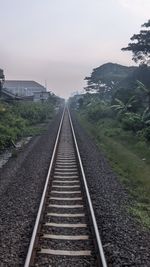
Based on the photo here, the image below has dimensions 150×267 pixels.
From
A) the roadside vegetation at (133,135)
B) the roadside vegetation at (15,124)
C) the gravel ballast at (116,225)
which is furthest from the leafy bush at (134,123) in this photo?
the gravel ballast at (116,225)

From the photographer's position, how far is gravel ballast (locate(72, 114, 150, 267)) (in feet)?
23.7

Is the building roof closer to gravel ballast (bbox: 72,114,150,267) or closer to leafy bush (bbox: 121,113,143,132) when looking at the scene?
leafy bush (bbox: 121,113,143,132)

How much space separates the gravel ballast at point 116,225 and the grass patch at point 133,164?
334 millimetres

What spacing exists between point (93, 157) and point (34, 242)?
11968 mm

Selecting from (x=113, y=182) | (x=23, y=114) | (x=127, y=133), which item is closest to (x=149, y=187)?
(x=113, y=182)

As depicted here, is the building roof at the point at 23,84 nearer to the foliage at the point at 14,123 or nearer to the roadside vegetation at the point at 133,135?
the roadside vegetation at the point at 133,135

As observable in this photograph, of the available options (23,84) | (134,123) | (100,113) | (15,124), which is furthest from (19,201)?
(23,84)

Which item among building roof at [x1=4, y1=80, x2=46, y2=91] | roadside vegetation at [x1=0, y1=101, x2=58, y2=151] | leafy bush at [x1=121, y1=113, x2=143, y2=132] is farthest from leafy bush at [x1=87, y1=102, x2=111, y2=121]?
building roof at [x1=4, y1=80, x2=46, y2=91]

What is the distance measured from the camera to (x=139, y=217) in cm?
980

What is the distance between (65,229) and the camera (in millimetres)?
8570

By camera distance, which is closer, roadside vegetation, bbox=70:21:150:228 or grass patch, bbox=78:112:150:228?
grass patch, bbox=78:112:150:228

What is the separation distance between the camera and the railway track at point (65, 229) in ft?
23.0

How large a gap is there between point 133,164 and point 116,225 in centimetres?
896

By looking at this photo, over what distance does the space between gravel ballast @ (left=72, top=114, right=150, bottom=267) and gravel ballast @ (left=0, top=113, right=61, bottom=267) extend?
1.61 meters
